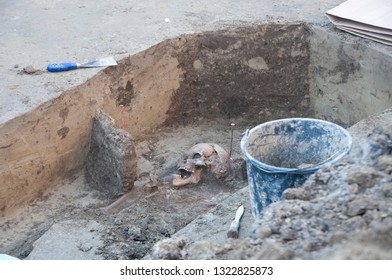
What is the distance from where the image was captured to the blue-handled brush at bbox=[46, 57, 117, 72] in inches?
201

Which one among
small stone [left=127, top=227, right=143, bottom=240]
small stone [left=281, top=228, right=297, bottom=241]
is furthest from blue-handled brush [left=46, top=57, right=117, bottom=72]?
small stone [left=281, top=228, right=297, bottom=241]

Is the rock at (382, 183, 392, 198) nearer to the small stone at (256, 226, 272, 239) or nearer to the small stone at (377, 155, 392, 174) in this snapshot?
the small stone at (377, 155, 392, 174)

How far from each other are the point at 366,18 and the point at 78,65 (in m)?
2.15

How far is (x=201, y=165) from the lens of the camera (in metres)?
5.02

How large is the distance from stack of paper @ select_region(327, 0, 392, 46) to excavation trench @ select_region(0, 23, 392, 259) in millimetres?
121

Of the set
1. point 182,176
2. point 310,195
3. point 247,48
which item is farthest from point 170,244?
point 247,48

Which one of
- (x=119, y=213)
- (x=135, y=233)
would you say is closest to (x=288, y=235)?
(x=135, y=233)

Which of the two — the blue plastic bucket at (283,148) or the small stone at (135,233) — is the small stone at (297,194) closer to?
the blue plastic bucket at (283,148)

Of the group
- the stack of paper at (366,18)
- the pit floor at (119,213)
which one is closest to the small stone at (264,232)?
the pit floor at (119,213)

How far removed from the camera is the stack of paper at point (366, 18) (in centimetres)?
521

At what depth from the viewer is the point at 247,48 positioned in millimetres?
5758

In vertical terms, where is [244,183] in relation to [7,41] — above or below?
below

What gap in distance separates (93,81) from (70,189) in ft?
2.54
